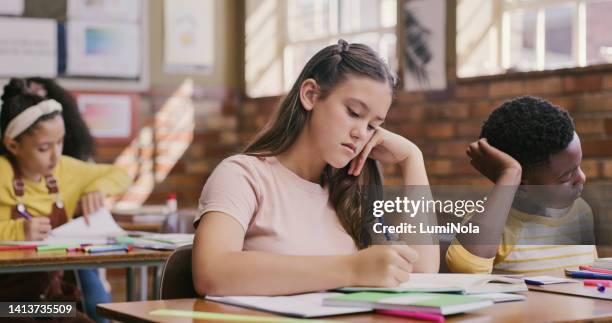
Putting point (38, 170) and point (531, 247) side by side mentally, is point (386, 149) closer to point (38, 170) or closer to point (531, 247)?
point (531, 247)

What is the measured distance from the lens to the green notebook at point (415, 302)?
4.18ft

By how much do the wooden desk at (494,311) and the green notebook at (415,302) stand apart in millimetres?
15

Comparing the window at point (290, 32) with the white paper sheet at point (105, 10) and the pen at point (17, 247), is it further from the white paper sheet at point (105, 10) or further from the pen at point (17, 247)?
the pen at point (17, 247)

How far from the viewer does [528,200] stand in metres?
1.94

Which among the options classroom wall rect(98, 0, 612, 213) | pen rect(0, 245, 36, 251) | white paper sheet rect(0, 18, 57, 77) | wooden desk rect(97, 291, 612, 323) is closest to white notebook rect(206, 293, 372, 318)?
wooden desk rect(97, 291, 612, 323)

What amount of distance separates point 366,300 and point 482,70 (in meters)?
3.09

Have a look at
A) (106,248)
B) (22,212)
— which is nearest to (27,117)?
(22,212)

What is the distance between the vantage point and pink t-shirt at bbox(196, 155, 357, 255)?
172 centimetres


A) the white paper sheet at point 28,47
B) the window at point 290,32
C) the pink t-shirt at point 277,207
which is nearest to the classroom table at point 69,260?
the pink t-shirt at point 277,207

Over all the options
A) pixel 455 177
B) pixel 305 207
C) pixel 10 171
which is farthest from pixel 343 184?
pixel 455 177

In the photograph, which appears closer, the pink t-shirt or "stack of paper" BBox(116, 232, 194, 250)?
the pink t-shirt

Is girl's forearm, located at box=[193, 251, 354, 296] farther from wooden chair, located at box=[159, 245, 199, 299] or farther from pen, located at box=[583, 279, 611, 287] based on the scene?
pen, located at box=[583, 279, 611, 287]

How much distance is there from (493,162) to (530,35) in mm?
2276

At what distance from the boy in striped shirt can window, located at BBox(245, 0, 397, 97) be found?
2.90 m
